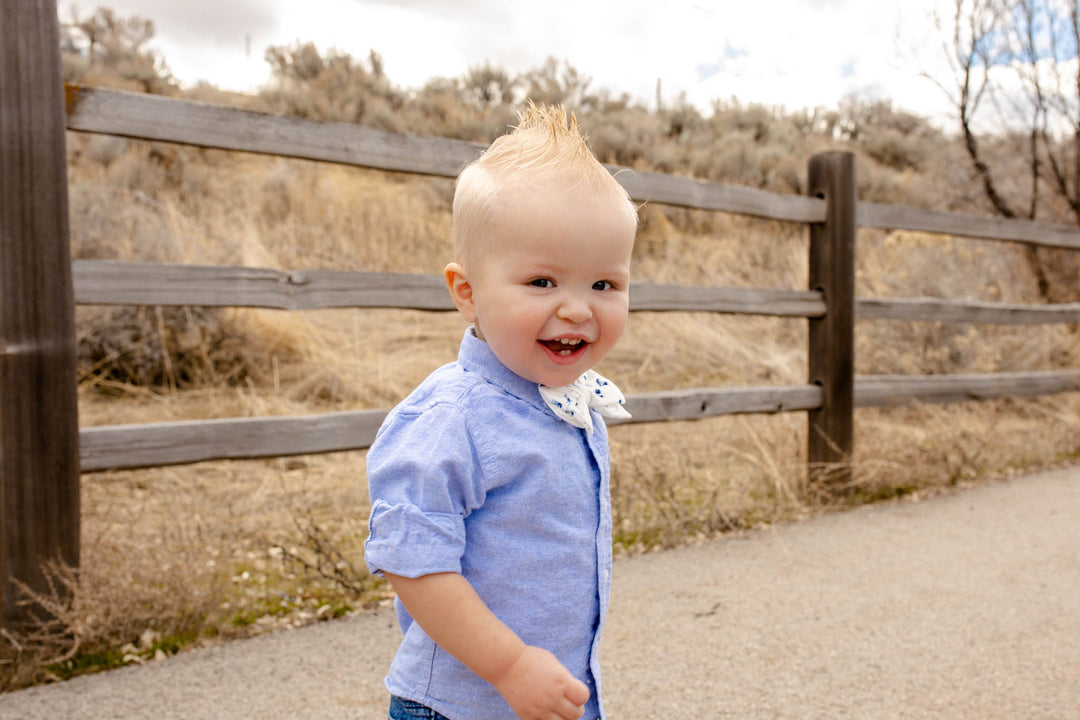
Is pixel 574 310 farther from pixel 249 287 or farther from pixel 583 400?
pixel 249 287

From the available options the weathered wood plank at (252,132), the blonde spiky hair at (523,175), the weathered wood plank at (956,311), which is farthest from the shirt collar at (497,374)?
the weathered wood plank at (956,311)

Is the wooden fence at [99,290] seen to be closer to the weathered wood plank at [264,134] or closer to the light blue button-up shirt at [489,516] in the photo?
the weathered wood plank at [264,134]

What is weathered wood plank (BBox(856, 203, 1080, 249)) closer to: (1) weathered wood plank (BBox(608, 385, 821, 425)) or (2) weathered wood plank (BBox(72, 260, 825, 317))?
(1) weathered wood plank (BBox(608, 385, 821, 425))

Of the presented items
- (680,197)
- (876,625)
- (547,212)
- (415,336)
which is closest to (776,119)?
(415,336)

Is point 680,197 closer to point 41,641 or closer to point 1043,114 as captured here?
point 41,641

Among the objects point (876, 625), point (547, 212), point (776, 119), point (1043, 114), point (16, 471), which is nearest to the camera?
point (547, 212)

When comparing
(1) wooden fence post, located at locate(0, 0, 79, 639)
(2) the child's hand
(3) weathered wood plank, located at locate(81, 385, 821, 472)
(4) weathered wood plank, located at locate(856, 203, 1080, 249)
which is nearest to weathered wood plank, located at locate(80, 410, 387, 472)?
(3) weathered wood plank, located at locate(81, 385, 821, 472)

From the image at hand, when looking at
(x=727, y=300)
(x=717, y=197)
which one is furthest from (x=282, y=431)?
(x=717, y=197)

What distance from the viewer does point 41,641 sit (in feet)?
7.38

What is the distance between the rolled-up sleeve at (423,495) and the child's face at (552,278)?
0.14m

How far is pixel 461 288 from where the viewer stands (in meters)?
1.22

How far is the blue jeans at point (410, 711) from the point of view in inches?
46.7

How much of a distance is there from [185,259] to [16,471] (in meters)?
3.67

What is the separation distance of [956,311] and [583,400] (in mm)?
3971
